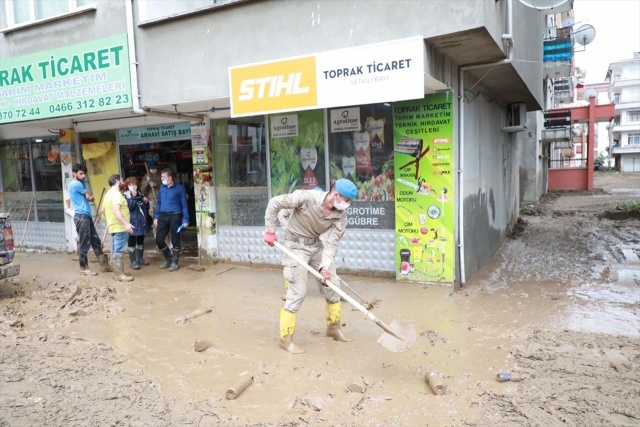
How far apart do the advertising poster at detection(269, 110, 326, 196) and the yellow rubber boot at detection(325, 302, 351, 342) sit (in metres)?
3.21

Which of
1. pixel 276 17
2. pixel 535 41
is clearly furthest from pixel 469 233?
pixel 535 41

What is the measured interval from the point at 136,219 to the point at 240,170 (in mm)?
2138

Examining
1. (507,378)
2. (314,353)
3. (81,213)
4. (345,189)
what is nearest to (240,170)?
(81,213)

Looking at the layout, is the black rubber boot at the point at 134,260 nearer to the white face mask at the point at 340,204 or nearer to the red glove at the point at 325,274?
the red glove at the point at 325,274

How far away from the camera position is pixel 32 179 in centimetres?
1140

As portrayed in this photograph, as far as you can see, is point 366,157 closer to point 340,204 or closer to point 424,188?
point 424,188

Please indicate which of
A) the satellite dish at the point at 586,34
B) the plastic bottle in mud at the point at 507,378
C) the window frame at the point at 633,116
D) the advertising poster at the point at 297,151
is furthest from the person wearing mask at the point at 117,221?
the window frame at the point at 633,116

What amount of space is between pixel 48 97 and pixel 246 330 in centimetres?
624

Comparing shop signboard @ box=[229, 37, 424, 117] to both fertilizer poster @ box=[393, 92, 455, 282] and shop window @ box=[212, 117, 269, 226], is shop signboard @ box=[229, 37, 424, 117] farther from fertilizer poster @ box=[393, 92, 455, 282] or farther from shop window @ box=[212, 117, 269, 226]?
shop window @ box=[212, 117, 269, 226]

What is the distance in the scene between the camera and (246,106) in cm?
690

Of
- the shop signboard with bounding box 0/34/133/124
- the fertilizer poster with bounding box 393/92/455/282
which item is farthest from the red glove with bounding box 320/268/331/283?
the shop signboard with bounding box 0/34/133/124

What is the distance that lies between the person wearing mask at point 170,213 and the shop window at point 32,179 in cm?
378

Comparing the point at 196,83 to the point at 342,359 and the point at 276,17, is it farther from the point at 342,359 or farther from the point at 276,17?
the point at 342,359

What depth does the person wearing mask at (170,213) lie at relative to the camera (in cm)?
866
